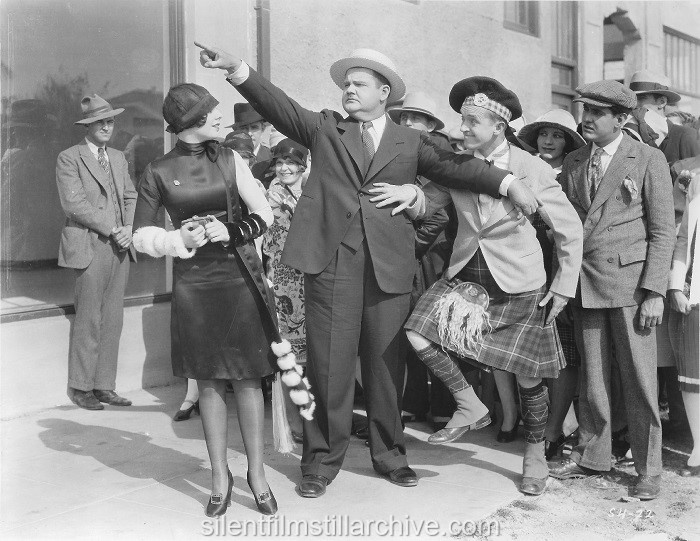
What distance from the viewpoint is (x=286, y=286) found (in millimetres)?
5582

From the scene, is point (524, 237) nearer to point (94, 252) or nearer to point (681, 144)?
point (681, 144)

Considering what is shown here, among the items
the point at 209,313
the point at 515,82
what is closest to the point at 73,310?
the point at 209,313

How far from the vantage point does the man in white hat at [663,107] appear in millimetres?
7027

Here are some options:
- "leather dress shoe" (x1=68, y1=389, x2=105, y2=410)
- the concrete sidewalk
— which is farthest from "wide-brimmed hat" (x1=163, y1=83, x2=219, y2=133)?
"leather dress shoe" (x1=68, y1=389, x2=105, y2=410)

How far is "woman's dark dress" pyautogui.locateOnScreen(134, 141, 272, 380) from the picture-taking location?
4.20 m

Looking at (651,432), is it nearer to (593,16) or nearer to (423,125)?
(423,125)

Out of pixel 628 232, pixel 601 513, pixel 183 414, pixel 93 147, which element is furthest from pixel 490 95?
pixel 93 147

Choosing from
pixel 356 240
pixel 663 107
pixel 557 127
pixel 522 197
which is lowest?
pixel 356 240

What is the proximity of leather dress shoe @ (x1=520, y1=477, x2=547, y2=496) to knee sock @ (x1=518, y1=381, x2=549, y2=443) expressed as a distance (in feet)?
0.67

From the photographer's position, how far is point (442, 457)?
17.4ft

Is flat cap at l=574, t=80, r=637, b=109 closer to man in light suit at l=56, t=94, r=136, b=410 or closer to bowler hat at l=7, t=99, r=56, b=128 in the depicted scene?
man in light suit at l=56, t=94, r=136, b=410

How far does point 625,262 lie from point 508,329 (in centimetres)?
73

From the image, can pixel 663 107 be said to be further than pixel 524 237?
Yes

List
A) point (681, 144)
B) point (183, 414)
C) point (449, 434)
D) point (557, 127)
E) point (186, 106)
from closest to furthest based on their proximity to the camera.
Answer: point (186, 106), point (449, 434), point (557, 127), point (183, 414), point (681, 144)
